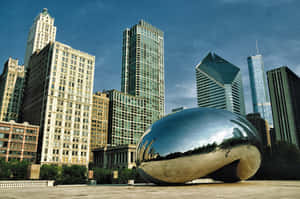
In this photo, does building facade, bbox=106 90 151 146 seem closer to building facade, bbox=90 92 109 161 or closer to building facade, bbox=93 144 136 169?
building facade, bbox=90 92 109 161

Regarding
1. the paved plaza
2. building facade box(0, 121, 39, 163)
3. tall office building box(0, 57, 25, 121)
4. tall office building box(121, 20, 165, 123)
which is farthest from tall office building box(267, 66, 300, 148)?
the paved plaza

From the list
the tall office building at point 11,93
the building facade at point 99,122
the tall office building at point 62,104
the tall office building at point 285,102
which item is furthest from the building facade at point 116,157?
the tall office building at point 285,102

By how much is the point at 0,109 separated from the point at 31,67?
2804cm

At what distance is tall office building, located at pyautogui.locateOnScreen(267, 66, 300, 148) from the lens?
152 meters

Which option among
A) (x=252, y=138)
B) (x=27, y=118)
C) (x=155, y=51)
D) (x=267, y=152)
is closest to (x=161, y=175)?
(x=252, y=138)

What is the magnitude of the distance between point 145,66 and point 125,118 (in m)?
48.5

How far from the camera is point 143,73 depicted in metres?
178

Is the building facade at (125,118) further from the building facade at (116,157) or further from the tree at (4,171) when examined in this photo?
the tree at (4,171)

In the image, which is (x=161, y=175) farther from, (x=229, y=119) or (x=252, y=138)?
(x=252, y=138)

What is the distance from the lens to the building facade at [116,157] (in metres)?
107

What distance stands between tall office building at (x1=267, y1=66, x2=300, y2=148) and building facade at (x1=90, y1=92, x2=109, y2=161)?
340ft

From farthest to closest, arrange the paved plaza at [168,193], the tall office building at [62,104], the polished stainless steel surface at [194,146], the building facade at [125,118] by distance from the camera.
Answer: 1. the building facade at [125,118]
2. the tall office building at [62,104]
3. the polished stainless steel surface at [194,146]
4. the paved plaza at [168,193]

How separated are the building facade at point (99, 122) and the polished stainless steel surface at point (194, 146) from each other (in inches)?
4805

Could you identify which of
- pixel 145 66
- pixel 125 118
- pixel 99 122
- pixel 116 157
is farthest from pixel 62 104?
pixel 145 66
